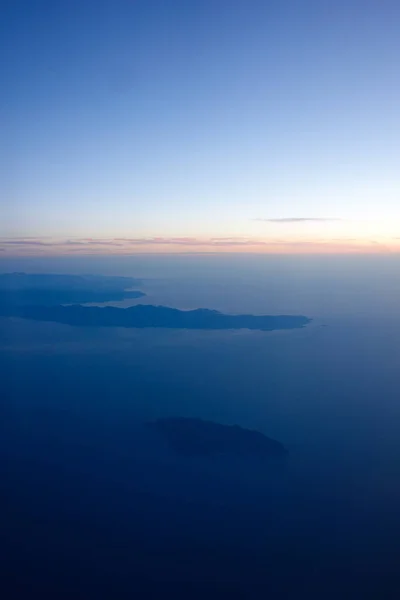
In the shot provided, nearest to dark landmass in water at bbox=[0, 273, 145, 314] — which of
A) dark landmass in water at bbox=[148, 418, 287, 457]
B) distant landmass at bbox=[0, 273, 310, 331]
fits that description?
distant landmass at bbox=[0, 273, 310, 331]

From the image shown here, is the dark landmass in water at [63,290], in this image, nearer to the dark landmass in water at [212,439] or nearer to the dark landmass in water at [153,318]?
the dark landmass in water at [153,318]

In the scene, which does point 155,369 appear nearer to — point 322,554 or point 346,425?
point 346,425

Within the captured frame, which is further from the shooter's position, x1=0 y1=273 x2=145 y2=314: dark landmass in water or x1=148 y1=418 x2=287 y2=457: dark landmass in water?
x1=0 y1=273 x2=145 y2=314: dark landmass in water

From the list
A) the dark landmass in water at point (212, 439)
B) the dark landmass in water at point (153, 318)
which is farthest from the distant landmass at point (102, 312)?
the dark landmass in water at point (212, 439)

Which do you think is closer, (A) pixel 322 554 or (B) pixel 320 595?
(B) pixel 320 595

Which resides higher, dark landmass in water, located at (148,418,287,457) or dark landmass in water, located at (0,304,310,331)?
dark landmass in water, located at (0,304,310,331)

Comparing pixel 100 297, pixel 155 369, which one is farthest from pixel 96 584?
pixel 100 297

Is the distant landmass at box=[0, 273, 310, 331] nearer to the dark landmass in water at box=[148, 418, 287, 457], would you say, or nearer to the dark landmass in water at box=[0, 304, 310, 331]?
the dark landmass in water at box=[0, 304, 310, 331]
